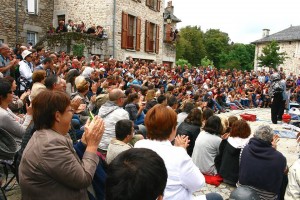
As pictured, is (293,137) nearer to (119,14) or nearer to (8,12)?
(119,14)

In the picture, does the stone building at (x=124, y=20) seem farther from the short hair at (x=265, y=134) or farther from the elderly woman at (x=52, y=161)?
the elderly woman at (x=52, y=161)

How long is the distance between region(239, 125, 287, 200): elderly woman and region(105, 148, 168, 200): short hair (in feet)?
8.65

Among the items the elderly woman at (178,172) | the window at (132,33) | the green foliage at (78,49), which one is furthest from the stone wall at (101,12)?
the elderly woman at (178,172)

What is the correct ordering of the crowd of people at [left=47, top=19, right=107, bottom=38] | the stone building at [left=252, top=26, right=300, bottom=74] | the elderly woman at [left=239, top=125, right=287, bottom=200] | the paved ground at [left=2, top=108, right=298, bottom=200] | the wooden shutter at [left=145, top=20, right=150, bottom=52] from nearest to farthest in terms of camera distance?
the elderly woman at [left=239, top=125, right=287, bottom=200] < the paved ground at [left=2, top=108, right=298, bottom=200] < the crowd of people at [left=47, top=19, right=107, bottom=38] < the wooden shutter at [left=145, top=20, right=150, bottom=52] < the stone building at [left=252, top=26, right=300, bottom=74]

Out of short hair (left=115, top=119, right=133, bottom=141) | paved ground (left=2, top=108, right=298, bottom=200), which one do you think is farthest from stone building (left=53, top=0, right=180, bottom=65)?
short hair (left=115, top=119, right=133, bottom=141)

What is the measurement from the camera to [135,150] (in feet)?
4.83

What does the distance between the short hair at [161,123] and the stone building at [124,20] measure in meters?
15.0

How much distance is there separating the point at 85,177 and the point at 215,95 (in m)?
13.5

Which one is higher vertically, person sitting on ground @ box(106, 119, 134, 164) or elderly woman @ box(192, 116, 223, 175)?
person sitting on ground @ box(106, 119, 134, 164)

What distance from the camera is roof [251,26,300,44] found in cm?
4008

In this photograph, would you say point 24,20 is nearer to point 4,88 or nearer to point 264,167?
point 4,88

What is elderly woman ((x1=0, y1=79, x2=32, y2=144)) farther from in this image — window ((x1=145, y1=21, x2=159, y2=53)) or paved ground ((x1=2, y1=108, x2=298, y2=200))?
window ((x1=145, y1=21, x2=159, y2=53))

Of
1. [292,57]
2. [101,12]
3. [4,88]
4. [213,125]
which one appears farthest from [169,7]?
[4,88]

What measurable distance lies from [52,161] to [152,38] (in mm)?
21524
